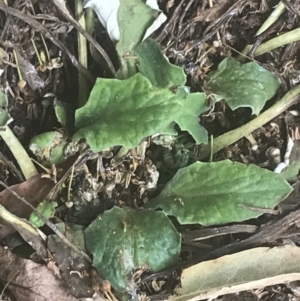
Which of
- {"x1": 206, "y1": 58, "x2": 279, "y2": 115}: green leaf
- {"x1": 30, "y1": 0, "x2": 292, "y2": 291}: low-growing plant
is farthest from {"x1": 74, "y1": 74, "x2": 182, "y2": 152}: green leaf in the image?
{"x1": 206, "y1": 58, "x2": 279, "y2": 115}: green leaf

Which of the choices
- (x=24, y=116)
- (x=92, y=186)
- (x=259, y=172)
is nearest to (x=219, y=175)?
(x=259, y=172)

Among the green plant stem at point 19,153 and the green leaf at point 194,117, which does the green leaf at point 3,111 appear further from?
the green leaf at point 194,117

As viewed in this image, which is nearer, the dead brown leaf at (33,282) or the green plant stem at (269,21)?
the dead brown leaf at (33,282)

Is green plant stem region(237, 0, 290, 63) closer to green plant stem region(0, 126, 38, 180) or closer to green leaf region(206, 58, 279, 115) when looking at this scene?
green leaf region(206, 58, 279, 115)

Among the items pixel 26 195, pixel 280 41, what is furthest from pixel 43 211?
pixel 280 41

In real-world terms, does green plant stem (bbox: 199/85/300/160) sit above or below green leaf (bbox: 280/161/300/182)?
above

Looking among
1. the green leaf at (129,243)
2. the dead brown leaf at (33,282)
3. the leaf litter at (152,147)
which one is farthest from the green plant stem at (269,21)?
the dead brown leaf at (33,282)

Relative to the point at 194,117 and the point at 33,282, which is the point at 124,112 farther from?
the point at 33,282
